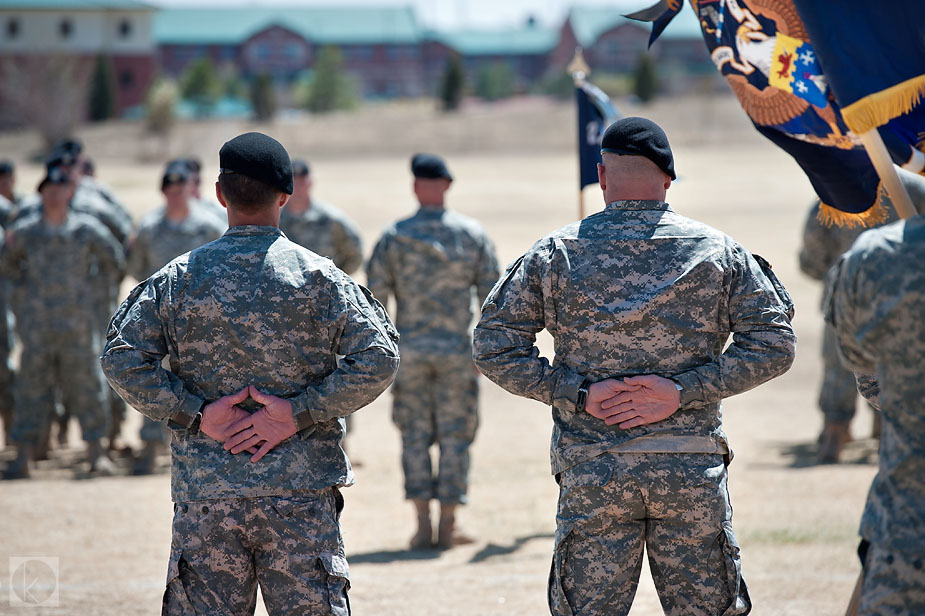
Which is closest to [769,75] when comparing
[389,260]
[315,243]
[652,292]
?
[652,292]

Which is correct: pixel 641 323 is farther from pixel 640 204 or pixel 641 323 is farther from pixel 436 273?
pixel 436 273

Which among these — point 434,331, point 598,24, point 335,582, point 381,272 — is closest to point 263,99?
point 598,24

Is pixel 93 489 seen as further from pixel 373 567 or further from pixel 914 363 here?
pixel 914 363

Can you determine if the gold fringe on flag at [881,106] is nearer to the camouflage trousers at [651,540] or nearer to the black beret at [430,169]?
the camouflage trousers at [651,540]

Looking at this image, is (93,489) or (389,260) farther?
(93,489)

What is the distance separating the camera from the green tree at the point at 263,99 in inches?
2137

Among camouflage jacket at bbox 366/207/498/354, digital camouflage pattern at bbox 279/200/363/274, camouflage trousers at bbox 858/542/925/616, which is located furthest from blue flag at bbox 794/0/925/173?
digital camouflage pattern at bbox 279/200/363/274

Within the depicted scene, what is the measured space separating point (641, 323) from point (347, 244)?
20.4 ft

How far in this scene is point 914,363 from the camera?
10.8 ft

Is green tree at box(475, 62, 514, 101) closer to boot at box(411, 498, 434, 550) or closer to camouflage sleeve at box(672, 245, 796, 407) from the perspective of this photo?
boot at box(411, 498, 434, 550)

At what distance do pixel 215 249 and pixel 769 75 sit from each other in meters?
2.67

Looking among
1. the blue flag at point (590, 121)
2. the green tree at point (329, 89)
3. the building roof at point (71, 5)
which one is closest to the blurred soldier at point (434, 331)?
the blue flag at point (590, 121)

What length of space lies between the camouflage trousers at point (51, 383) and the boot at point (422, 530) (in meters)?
3.40

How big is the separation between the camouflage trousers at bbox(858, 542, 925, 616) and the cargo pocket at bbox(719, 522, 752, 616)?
28.6 inches
